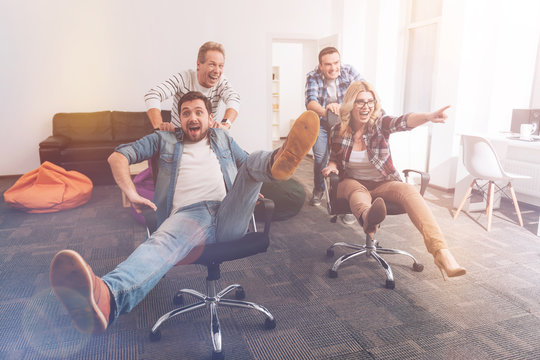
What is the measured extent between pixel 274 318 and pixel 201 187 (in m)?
0.80

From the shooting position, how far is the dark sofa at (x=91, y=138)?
5340mm

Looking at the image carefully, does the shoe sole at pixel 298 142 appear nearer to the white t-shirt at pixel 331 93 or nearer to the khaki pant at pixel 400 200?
the khaki pant at pixel 400 200

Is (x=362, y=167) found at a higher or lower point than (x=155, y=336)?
higher

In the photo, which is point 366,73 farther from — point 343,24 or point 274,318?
point 274,318

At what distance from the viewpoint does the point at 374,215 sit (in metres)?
2.04

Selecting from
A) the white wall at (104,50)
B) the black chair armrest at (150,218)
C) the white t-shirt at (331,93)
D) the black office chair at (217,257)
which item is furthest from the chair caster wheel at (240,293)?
the white wall at (104,50)

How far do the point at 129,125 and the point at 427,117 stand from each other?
4802mm

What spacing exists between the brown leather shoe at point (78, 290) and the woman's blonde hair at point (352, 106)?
196 centimetres

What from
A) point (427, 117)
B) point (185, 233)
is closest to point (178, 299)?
point (185, 233)

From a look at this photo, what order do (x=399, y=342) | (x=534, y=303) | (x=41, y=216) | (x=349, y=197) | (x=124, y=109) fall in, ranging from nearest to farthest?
(x=399, y=342), (x=534, y=303), (x=349, y=197), (x=41, y=216), (x=124, y=109)

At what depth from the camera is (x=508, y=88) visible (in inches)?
175

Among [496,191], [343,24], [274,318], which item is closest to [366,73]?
[343,24]

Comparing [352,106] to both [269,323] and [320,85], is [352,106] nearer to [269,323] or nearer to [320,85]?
[320,85]

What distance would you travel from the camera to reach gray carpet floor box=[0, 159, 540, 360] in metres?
1.83
